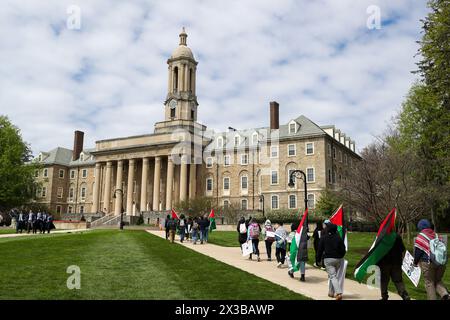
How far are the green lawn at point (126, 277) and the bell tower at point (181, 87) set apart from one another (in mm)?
56987

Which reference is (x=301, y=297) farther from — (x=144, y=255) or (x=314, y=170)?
(x=314, y=170)

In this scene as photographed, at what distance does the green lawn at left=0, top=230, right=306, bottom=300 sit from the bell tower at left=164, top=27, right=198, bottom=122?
57.0 meters

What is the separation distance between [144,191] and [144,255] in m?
50.6

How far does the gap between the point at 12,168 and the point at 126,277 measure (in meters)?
52.8

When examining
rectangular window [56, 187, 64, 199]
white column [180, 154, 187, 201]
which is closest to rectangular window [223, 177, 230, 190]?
white column [180, 154, 187, 201]

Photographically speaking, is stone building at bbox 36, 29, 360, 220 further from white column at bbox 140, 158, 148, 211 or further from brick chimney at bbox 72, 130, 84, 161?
brick chimney at bbox 72, 130, 84, 161

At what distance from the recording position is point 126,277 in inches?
503

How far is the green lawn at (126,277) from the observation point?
10.5m

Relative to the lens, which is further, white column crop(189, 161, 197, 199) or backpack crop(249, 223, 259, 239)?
white column crop(189, 161, 197, 199)

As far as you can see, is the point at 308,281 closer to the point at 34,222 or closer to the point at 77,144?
the point at 34,222

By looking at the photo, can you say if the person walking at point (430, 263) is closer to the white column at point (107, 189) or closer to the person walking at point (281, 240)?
the person walking at point (281, 240)

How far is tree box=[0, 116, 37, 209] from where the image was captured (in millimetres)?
57594

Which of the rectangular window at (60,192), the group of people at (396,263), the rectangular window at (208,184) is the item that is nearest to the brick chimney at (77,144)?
the rectangular window at (60,192)

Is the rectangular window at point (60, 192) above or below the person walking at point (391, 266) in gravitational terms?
above
